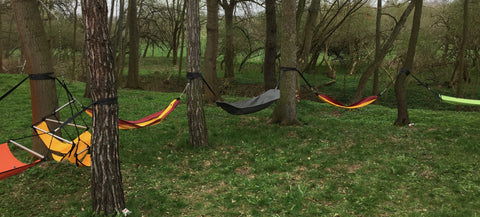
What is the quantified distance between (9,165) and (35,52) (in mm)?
1676

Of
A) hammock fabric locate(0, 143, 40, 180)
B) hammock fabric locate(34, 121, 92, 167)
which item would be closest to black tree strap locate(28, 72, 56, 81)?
hammock fabric locate(34, 121, 92, 167)

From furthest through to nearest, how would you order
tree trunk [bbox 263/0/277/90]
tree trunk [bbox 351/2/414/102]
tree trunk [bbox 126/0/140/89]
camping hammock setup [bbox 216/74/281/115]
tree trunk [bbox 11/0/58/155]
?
tree trunk [bbox 126/0/140/89], tree trunk [bbox 263/0/277/90], tree trunk [bbox 351/2/414/102], camping hammock setup [bbox 216/74/281/115], tree trunk [bbox 11/0/58/155]

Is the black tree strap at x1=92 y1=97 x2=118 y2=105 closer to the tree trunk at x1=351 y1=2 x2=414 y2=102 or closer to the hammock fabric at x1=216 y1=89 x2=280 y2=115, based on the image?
the hammock fabric at x1=216 y1=89 x2=280 y2=115

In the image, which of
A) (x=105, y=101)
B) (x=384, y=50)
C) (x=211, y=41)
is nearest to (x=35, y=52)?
(x=105, y=101)

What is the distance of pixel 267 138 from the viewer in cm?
577

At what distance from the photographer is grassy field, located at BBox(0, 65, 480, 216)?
3551mm

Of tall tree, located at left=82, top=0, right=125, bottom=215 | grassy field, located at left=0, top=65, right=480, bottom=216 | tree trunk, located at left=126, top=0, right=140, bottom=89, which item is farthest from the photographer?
tree trunk, located at left=126, top=0, right=140, bottom=89

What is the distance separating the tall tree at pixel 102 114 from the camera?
3.21m

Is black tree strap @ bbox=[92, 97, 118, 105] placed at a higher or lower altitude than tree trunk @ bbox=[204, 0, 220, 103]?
lower

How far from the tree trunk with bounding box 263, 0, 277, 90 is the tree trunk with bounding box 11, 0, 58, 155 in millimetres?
7217

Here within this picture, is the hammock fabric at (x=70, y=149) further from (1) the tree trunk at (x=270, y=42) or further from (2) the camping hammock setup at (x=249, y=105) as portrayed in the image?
(1) the tree trunk at (x=270, y=42)

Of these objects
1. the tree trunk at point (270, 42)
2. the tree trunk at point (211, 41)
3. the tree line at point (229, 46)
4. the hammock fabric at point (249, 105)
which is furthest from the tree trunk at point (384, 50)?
the hammock fabric at point (249, 105)

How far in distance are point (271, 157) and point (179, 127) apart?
7.97 feet

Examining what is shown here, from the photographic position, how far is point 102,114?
132 inches
